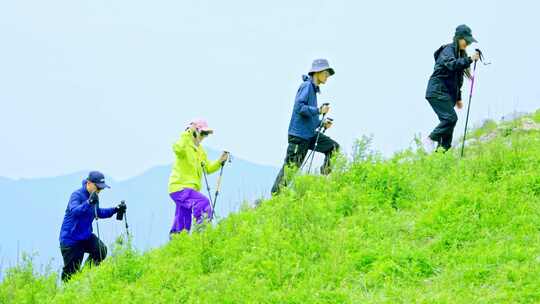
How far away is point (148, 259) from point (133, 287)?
127cm

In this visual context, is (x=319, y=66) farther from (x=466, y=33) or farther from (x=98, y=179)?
(x=98, y=179)

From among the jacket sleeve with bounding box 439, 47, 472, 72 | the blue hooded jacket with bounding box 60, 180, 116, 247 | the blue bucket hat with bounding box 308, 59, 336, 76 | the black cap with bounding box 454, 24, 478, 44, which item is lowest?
the blue hooded jacket with bounding box 60, 180, 116, 247

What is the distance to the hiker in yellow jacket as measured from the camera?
13.1m

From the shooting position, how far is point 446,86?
14734 millimetres

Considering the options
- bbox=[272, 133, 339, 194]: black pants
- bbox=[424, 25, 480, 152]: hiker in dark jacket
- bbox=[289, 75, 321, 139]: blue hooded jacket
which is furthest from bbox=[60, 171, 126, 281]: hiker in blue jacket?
bbox=[424, 25, 480, 152]: hiker in dark jacket

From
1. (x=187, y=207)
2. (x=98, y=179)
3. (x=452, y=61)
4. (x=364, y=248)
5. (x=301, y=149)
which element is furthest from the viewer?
(x=452, y=61)

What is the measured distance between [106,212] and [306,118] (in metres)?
3.66

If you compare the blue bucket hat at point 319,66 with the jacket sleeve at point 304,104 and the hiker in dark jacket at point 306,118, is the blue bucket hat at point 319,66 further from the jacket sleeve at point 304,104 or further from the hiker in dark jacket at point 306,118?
the jacket sleeve at point 304,104

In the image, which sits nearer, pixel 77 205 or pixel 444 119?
pixel 77 205

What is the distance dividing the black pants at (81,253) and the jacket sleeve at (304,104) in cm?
390

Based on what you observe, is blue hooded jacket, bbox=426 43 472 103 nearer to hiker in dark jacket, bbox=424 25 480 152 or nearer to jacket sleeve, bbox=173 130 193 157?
hiker in dark jacket, bbox=424 25 480 152

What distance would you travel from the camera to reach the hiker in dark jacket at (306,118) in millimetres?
13812

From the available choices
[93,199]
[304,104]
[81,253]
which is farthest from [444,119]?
[81,253]

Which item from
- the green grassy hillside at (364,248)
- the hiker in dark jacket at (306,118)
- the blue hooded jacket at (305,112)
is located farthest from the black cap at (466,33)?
the blue hooded jacket at (305,112)
